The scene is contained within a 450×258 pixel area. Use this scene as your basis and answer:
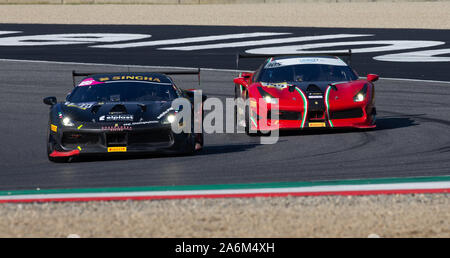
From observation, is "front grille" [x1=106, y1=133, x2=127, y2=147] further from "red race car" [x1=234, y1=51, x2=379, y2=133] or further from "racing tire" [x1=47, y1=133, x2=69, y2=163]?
"red race car" [x1=234, y1=51, x2=379, y2=133]

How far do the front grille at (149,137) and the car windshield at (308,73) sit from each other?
324 centimetres

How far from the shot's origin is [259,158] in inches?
454

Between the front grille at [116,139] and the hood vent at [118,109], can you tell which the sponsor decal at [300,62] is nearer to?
the hood vent at [118,109]

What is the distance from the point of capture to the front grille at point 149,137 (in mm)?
11344

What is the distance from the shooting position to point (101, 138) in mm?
11328

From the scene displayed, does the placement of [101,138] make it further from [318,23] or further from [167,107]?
[318,23]

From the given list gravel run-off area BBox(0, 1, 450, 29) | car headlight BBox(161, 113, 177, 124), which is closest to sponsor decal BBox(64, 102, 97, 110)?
car headlight BBox(161, 113, 177, 124)

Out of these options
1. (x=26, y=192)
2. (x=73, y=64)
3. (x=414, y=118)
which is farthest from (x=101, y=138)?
(x=73, y=64)

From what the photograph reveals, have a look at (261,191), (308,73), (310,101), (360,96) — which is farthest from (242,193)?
(308,73)

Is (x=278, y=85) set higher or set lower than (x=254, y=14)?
higher

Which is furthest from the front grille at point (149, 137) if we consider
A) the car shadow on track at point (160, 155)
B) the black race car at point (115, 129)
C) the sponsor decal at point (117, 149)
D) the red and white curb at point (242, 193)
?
the red and white curb at point (242, 193)

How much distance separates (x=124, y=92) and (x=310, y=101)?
2.61 m

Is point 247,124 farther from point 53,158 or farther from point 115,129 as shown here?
point 53,158
